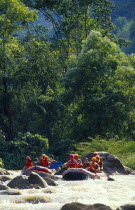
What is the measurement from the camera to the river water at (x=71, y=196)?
1097 cm

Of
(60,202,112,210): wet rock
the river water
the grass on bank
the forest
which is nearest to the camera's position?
(60,202,112,210): wet rock

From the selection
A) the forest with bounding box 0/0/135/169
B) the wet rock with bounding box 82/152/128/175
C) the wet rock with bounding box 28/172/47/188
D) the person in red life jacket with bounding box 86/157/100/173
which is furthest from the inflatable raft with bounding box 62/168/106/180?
the forest with bounding box 0/0/135/169

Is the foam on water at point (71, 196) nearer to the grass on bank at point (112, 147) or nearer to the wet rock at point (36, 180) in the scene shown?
the wet rock at point (36, 180)

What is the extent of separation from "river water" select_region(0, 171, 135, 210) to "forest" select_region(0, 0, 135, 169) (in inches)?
397

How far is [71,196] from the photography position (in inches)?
492

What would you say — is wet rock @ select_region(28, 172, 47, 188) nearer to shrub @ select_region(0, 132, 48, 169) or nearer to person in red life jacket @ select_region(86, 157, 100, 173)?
person in red life jacket @ select_region(86, 157, 100, 173)

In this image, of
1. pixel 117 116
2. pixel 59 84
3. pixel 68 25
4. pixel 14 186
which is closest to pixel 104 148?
pixel 117 116

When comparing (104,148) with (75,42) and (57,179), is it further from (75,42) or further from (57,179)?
(75,42)

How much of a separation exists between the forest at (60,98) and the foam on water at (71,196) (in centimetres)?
1011

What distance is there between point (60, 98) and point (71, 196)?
695 inches

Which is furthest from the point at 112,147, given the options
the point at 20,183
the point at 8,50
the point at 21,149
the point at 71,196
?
the point at 71,196

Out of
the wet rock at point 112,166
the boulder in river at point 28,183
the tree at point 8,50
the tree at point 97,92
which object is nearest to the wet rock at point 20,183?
the boulder in river at point 28,183

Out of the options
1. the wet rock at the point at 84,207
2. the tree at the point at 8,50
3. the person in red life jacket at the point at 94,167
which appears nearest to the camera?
the wet rock at the point at 84,207

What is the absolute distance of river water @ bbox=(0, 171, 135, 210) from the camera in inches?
432
